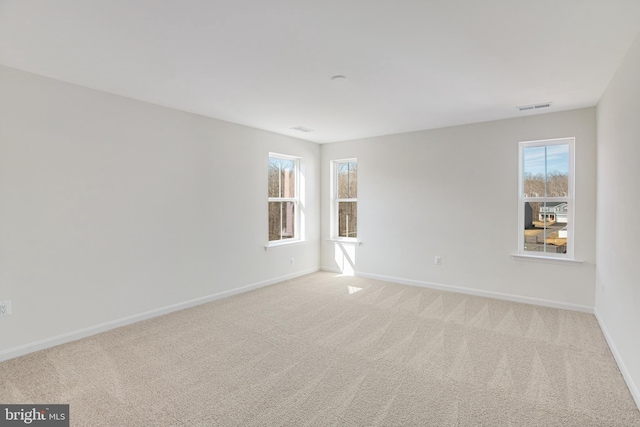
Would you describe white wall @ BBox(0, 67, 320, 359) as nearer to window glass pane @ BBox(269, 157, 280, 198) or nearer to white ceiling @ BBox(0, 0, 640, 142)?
white ceiling @ BBox(0, 0, 640, 142)

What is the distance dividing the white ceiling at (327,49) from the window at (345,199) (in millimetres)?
2346

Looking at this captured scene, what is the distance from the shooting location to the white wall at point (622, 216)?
2.20 meters

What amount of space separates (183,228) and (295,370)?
7.66 ft

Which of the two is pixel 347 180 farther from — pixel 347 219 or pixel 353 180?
pixel 347 219

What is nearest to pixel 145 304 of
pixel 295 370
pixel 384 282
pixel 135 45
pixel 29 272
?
pixel 29 272

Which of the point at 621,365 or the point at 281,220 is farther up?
the point at 281,220

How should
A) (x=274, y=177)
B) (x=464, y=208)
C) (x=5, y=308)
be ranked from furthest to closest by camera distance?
(x=274, y=177) → (x=464, y=208) → (x=5, y=308)

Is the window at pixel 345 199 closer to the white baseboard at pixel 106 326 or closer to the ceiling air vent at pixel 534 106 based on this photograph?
the white baseboard at pixel 106 326

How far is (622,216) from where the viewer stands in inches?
101

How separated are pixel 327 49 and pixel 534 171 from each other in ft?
11.2

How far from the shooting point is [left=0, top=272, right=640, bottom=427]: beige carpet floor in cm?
205

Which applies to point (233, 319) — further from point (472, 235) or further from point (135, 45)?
point (472, 235)

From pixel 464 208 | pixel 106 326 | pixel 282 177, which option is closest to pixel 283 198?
pixel 282 177

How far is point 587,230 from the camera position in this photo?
12.8 feet
